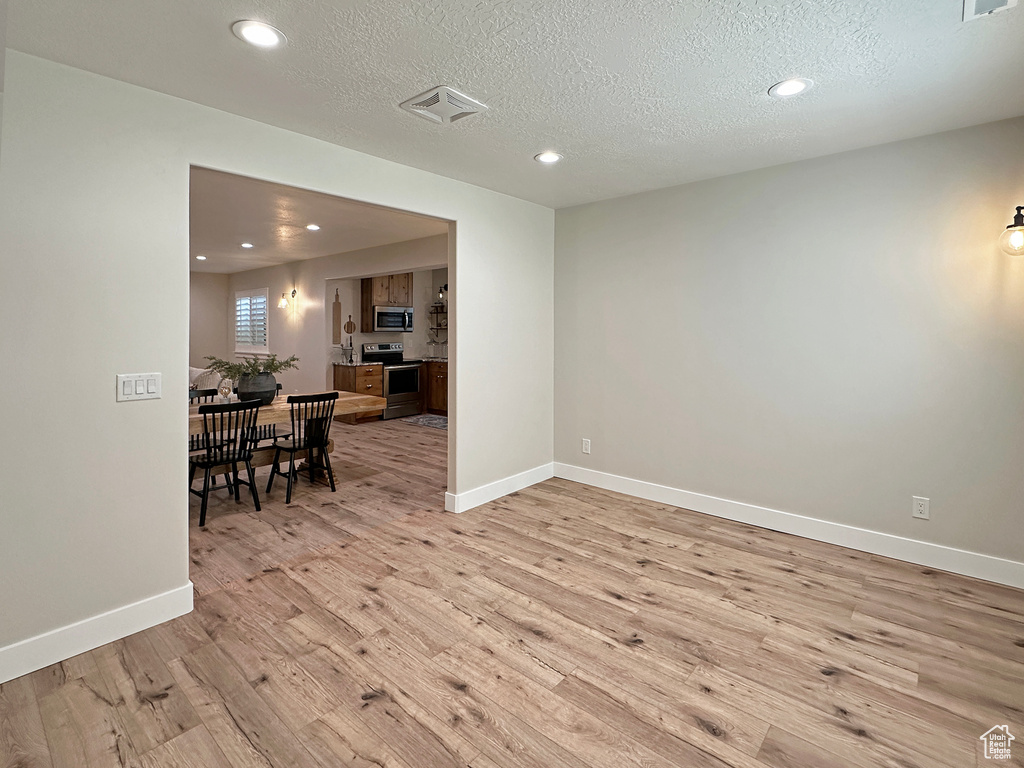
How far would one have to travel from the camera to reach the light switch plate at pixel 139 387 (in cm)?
233

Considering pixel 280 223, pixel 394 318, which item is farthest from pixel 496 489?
pixel 394 318

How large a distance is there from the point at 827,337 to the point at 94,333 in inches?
157

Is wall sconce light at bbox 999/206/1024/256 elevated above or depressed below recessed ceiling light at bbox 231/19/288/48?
below

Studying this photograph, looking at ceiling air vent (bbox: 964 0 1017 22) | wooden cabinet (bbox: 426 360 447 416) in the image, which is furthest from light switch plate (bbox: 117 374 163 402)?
wooden cabinet (bbox: 426 360 447 416)

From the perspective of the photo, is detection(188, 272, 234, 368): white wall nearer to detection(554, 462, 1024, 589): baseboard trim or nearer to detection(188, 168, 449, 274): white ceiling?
detection(188, 168, 449, 274): white ceiling

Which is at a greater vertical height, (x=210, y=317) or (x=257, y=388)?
(x=210, y=317)

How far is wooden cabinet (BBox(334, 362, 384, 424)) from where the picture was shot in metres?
7.87

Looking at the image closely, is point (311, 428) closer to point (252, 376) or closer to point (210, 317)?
point (252, 376)

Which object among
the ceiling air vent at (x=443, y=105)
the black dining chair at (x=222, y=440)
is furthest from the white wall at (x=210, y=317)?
the ceiling air vent at (x=443, y=105)

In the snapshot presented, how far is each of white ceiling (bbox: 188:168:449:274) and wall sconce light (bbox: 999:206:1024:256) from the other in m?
3.35

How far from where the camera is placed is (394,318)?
859 centimetres

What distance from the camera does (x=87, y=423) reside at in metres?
2.25

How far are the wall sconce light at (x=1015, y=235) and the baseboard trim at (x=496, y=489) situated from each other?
11.3 feet

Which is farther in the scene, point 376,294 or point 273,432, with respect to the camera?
point 376,294
